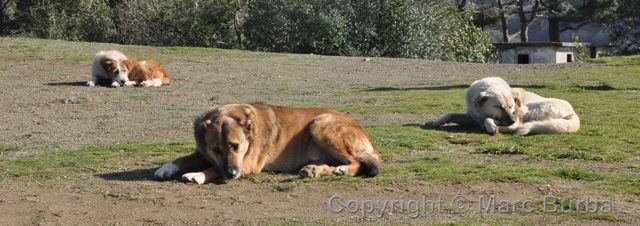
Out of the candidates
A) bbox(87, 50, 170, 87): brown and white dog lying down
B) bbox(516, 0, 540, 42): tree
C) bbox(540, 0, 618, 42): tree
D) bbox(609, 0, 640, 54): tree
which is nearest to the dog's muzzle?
bbox(87, 50, 170, 87): brown and white dog lying down

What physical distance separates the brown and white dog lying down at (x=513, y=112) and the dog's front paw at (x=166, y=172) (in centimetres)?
519

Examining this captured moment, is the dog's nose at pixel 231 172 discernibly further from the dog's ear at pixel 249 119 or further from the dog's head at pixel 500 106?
the dog's head at pixel 500 106

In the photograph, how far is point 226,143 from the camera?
9367 millimetres

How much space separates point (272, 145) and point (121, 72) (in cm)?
1199

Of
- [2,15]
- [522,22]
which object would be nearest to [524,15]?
[522,22]

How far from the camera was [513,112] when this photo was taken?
45.2 feet

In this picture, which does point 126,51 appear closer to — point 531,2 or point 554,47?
point 554,47

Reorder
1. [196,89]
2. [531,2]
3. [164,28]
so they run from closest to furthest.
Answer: [196,89], [164,28], [531,2]

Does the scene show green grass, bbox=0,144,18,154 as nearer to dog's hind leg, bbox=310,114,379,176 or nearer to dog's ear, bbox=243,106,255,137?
dog's ear, bbox=243,106,255,137

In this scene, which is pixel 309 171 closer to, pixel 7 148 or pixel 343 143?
pixel 343 143

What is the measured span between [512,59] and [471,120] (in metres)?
28.3

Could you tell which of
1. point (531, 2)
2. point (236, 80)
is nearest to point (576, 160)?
point (236, 80)

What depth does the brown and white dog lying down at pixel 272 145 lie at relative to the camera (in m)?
9.47

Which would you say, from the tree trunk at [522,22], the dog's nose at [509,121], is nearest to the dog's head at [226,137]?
the dog's nose at [509,121]
